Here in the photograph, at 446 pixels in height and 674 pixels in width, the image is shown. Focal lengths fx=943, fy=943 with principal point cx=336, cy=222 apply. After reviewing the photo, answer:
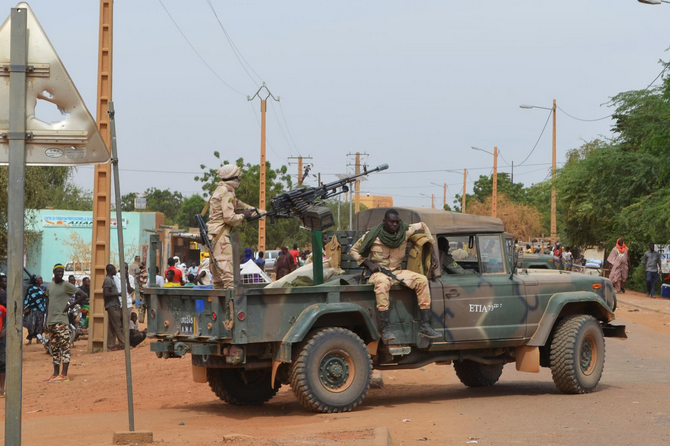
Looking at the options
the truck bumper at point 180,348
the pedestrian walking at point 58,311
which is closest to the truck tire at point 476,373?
the truck bumper at point 180,348

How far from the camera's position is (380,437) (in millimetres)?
Result: 7617

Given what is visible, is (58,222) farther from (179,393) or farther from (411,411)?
(411,411)

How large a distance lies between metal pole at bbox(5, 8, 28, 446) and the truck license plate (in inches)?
192

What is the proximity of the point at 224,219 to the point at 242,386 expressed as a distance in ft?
6.56

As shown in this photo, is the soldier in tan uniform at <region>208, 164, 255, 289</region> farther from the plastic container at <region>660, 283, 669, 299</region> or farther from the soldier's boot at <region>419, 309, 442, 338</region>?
the plastic container at <region>660, 283, 669, 299</region>

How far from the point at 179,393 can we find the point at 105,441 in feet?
14.5

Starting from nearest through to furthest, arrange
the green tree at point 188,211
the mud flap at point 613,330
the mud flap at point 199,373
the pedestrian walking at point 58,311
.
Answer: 1. the mud flap at point 199,373
2. the mud flap at point 613,330
3. the pedestrian walking at point 58,311
4. the green tree at point 188,211

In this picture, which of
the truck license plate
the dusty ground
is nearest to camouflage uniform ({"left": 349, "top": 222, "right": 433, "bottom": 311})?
the dusty ground

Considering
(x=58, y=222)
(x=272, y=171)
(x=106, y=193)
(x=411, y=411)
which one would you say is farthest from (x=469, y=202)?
(x=411, y=411)

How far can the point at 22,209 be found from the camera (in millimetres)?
4707

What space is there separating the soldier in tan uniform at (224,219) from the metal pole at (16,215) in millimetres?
5425

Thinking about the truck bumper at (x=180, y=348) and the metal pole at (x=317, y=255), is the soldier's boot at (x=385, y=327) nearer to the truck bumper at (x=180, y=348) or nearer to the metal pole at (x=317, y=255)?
the metal pole at (x=317, y=255)

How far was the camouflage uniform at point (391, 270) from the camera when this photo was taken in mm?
9992

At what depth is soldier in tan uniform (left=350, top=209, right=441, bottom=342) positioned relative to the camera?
10047 mm
